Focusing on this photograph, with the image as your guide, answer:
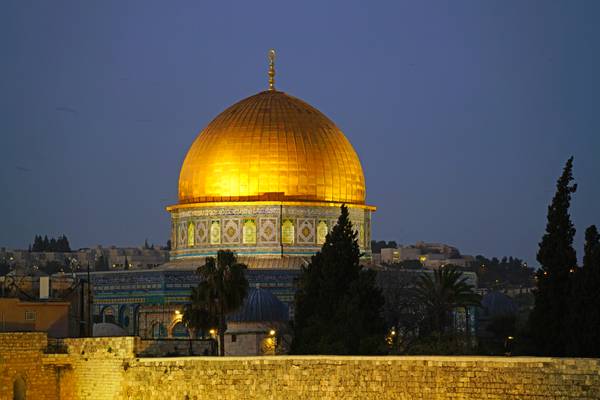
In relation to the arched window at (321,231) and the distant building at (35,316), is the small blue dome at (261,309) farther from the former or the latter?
the distant building at (35,316)

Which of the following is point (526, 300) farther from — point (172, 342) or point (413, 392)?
point (413, 392)

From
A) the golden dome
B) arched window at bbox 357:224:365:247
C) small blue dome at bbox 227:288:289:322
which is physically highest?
the golden dome

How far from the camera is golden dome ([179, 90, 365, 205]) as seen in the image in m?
59.0

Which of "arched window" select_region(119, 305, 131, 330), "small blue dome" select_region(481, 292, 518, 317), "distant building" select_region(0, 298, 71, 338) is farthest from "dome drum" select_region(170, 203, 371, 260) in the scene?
"distant building" select_region(0, 298, 71, 338)

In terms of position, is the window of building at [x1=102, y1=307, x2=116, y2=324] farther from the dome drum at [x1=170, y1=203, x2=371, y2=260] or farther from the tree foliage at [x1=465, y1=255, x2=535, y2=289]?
the tree foliage at [x1=465, y1=255, x2=535, y2=289]

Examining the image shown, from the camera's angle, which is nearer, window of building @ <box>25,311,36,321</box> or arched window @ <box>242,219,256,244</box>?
window of building @ <box>25,311,36,321</box>

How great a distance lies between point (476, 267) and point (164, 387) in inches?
2899

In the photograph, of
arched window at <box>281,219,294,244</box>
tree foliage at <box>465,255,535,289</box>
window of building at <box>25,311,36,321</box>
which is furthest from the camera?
tree foliage at <box>465,255,535,289</box>

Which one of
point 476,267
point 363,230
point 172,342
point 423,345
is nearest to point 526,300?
point 363,230

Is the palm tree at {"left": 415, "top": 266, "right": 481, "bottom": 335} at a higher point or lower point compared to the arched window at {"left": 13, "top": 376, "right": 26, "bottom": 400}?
higher

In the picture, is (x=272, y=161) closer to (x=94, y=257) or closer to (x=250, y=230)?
(x=250, y=230)

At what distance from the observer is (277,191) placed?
193 feet

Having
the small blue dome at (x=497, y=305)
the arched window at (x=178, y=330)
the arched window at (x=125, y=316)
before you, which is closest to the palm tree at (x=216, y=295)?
the arched window at (x=178, y=330)

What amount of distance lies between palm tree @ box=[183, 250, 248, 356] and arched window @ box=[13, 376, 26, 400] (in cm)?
788
